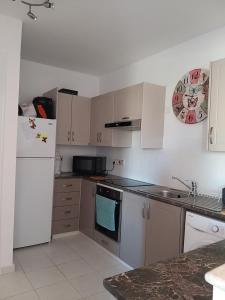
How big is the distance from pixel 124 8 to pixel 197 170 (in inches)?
68.9

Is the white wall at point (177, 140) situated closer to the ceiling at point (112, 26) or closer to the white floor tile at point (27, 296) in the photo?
the ceiling at point (112, 26)

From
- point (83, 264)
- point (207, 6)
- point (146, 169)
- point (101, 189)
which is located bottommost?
point (83, 264)

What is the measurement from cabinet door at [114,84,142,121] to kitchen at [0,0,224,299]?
283mm

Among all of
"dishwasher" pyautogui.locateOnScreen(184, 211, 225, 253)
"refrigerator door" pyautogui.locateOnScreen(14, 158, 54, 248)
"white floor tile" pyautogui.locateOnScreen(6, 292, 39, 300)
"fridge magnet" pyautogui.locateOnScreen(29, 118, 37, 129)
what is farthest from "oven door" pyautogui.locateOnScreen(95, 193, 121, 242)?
"fridge magnet" pyautogui.locateOnScreen(29, 118, 37, 129)

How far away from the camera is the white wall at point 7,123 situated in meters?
2.36

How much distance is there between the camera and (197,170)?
8.53ft

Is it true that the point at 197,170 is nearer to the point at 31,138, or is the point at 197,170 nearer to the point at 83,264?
the point at 83,264

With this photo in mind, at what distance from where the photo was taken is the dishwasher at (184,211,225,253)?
183cm

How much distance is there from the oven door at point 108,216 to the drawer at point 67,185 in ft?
1.56

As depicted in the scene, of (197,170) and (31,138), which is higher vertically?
(31,138)

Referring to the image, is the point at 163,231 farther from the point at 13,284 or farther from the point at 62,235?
the point at 62,235

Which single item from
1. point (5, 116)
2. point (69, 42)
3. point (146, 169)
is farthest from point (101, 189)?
point (69, 42)

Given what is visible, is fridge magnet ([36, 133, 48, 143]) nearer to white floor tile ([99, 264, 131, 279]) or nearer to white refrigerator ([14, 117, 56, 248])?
white refrigerator ([14, 117, 56, 248])

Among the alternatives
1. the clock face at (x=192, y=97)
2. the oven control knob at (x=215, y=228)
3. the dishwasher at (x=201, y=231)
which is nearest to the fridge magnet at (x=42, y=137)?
the clock face at (x=192, y=97)
